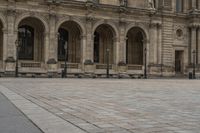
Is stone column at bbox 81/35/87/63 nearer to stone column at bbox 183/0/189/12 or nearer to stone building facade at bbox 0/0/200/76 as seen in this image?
stone building facade at bbox 0/0/200/76

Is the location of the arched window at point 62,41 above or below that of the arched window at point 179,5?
below

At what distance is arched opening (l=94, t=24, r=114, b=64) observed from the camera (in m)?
52.0

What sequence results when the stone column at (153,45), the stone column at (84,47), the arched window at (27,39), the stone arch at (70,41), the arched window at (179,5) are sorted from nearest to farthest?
the stone column at (84,47)
the arched window at (27,39)
the stone arch at (70,41)
the stone column at (153,45)
the arched window at (179,5)

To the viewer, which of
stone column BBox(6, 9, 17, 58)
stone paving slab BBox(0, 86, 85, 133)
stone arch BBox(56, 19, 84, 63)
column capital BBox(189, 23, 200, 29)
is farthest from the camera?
column capital BBox(189, 23, 200, 29)

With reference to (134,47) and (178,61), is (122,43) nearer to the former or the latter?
(134,47)

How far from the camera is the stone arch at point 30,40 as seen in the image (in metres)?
47.6

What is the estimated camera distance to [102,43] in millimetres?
52500

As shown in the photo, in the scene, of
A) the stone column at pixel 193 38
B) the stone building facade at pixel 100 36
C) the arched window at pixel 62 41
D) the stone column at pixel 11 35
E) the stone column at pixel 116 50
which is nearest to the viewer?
the stone column at pixel 11 35

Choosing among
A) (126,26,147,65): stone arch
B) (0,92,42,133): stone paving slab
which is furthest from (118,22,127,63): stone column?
(0,92,42,133): stone paving slab

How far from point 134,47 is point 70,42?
33.1 ft

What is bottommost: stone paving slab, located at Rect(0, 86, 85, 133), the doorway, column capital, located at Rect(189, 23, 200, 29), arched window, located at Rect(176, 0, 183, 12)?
stone paving slab, located at Rect(0, 86, 85, 133)

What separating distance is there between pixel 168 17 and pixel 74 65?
1647 centimetres

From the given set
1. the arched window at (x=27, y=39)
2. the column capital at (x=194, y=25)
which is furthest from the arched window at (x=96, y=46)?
the column capital at (x=194, y=25)

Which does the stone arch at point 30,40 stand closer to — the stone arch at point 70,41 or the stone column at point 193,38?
the stone arch at point 70,41
